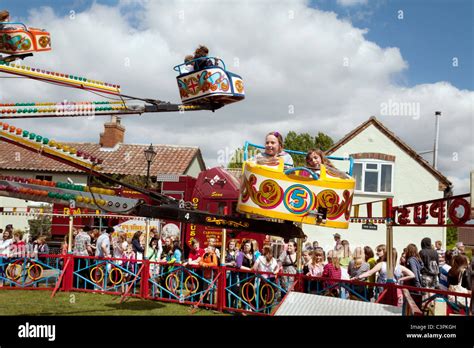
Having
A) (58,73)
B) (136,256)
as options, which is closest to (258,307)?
(136,256)

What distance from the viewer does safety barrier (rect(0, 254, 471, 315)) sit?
7656 millimetres

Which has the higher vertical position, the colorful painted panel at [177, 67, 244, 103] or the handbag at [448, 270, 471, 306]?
the colorful painted panel at [177, 67, 244, 103]

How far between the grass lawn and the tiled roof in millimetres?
16687

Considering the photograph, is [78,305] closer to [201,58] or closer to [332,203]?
[201,58]

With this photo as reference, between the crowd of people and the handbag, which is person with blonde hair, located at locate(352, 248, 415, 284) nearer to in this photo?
the crowd of people

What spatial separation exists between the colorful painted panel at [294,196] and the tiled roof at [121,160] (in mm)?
22520

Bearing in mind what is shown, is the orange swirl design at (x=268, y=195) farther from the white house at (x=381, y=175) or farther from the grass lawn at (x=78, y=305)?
the white house at (x=381, y=175)

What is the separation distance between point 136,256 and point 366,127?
1322cm

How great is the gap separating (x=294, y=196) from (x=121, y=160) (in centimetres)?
2505

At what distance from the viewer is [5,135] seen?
4.98m

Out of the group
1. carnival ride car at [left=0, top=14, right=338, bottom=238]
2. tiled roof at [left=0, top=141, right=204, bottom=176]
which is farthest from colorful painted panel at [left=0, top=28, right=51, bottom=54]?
tiled roof at [left=0, top=141, right=204, bottom=176]

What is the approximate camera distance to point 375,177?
22078 millimetres

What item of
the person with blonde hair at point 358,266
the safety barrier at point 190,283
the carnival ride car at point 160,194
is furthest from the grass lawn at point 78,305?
the carnival ride car at point 160,194

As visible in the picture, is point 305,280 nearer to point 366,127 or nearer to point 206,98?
point 206,98
